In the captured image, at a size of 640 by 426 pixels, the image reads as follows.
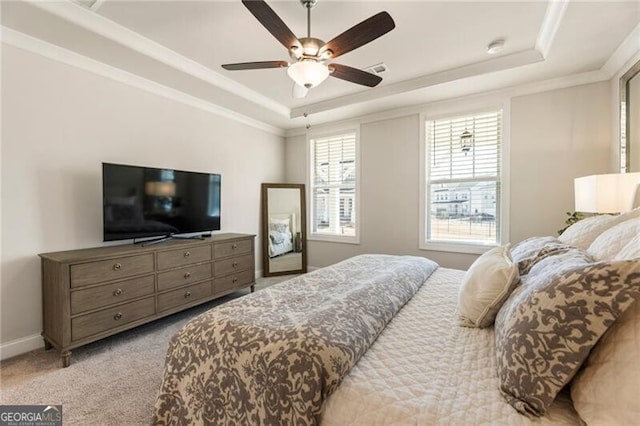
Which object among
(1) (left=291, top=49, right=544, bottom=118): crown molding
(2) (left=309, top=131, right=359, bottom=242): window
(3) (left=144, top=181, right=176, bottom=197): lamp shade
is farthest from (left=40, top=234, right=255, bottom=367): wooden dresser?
(1) (left=291, top=49, right=544, bottom=118): crown molding

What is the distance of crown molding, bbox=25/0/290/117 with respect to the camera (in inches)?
78.9

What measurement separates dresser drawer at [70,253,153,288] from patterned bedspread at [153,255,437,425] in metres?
1.43

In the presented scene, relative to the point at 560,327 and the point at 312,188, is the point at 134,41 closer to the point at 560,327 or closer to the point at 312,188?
the point at 312,188

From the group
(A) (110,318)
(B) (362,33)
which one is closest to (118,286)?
(A) (110,318)

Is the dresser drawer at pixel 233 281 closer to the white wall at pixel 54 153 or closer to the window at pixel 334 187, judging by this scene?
the white wall at pixel 54 153

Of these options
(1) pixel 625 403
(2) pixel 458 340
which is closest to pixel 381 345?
(2) pixel 458 340

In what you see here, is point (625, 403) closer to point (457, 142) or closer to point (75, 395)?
point (75, 395)

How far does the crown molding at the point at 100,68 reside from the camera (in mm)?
2248

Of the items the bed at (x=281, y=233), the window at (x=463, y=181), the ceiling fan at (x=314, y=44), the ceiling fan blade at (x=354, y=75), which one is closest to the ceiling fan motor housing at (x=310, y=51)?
the ceiling fan at (x=314, y=44)

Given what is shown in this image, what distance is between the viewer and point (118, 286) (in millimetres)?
2375

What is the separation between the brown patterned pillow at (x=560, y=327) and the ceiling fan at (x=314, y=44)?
1508mm

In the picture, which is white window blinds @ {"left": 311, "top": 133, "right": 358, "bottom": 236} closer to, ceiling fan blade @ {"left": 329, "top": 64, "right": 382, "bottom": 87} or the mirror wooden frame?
ceiling fan blade @ {"left": 329, "top": 64, "right": 382, "bottom": 87}

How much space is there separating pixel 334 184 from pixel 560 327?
4.01 metres

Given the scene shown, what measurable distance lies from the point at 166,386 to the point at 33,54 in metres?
2.88
